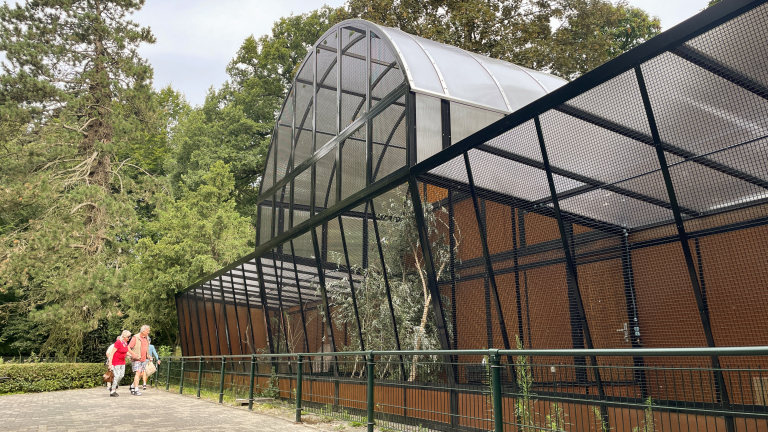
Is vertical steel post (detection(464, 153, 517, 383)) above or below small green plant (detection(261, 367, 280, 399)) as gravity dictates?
above

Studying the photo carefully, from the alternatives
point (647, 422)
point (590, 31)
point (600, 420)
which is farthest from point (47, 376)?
point (590, 31)

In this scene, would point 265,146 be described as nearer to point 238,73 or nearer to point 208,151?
point 208,151

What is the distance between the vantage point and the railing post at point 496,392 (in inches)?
179

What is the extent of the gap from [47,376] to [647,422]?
2098cm

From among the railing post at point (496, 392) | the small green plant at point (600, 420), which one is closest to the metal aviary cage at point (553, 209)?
the small green plant at point (600, 420)

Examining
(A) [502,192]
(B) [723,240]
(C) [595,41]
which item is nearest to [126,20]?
(C) [595,41]

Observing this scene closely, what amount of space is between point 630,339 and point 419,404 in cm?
238

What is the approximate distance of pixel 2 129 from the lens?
2686 cm

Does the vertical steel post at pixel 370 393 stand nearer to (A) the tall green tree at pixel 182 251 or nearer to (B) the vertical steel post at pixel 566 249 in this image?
(B) the vertical steel post at pixel 566 249

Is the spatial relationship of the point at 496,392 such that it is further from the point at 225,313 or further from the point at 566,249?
the point at 225,313

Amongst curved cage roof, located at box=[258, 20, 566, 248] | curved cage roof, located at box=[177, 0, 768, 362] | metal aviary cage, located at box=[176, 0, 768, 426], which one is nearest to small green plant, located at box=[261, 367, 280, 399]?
metal aviary cage, located at box=[176, 0, 768, 426]

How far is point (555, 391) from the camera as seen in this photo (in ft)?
15.9

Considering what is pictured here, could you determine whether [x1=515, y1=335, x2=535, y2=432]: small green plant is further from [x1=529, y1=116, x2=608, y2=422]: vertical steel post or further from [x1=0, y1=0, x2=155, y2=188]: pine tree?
[x1=0, y1=0, x2=155, y2=188]: pine tree

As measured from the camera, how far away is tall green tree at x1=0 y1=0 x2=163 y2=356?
24141 millimetres
